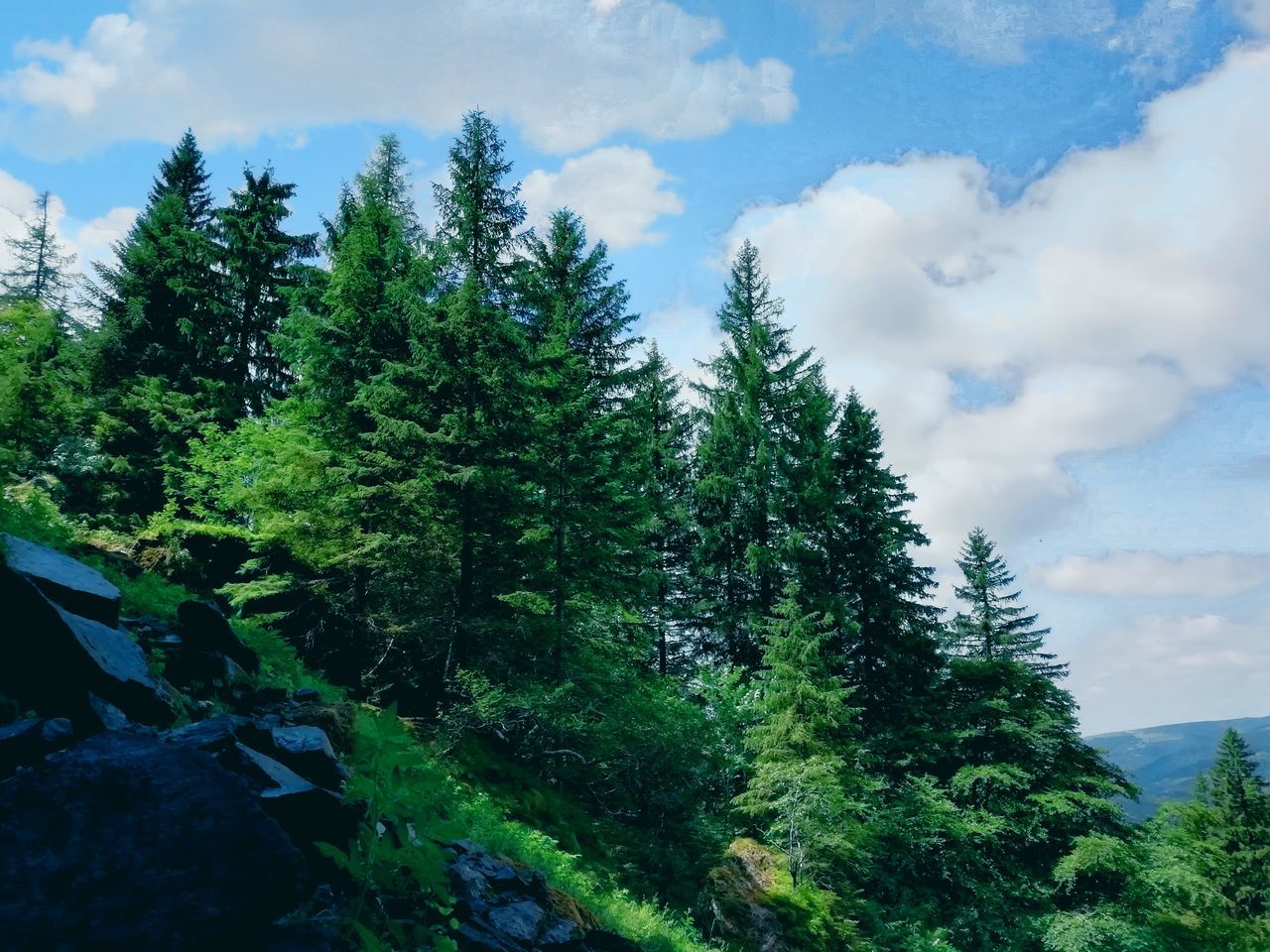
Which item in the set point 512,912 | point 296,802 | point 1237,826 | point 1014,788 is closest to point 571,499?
point 512,912

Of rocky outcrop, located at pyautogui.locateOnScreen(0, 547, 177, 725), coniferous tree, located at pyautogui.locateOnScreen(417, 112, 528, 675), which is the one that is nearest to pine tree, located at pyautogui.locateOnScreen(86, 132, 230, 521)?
coniferous tree, located at pyautogui.locateOnScreen(417, 112, 528, 675)

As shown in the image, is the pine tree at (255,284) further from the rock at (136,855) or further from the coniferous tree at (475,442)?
the rock at (136,855)

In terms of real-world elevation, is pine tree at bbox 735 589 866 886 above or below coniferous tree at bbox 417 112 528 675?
below

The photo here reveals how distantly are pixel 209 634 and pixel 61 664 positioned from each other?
2820 millimetres

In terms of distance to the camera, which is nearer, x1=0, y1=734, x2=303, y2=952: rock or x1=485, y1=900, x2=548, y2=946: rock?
x1=0, y1=734, x2=303, y2=952: rock

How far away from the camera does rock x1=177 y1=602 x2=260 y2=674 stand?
311 inches

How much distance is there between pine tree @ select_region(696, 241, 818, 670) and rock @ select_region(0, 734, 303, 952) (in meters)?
21.5

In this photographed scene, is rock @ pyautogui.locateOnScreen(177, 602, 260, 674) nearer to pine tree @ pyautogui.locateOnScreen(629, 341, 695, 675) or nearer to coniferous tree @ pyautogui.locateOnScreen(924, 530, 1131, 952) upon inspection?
pine tree @ pyautogui.locateOnScreen(629, 341, 695, 675)

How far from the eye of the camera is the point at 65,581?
622 centimetres

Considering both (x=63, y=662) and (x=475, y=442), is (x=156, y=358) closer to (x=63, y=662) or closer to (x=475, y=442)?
(x=475, y=442)

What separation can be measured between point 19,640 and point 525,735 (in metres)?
10.3

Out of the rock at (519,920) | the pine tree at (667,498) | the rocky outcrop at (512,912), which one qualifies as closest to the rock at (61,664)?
the rocky outcrop at (512,912)

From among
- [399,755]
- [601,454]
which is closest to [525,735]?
[601,454]

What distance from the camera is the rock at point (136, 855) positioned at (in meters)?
3.51
